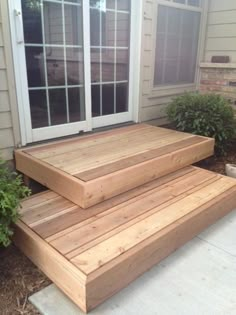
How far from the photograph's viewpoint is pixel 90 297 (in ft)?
4.86

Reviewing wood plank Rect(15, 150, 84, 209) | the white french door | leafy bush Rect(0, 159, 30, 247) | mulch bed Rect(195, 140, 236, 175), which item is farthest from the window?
leafy bush Rect(0, 159, 30, 247)

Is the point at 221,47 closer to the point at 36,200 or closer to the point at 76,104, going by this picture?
the point at 76,104

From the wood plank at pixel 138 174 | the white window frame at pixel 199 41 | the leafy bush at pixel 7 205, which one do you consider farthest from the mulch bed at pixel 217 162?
the leafy bush at pixel 7 205

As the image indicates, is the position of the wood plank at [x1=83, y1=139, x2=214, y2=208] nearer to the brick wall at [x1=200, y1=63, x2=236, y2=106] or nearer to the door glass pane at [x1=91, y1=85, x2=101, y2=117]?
the door glass pane at [x1=91, y1=85, x2=101, y2=117]

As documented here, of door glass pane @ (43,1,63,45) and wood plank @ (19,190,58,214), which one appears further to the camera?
door glass pane @ (43,1,63,45)

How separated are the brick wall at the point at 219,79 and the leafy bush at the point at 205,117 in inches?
28.0

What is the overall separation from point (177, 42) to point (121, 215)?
2.90 meters

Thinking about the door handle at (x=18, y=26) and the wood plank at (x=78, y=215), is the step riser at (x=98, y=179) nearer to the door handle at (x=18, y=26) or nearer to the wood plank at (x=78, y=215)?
the wood plank at (x=78, y=215)

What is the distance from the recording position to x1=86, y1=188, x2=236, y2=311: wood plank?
4.95 ft

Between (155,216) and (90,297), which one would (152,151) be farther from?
(90,297)

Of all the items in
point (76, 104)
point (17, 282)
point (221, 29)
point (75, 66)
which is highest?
point (221, 29)

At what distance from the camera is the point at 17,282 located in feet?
5.72

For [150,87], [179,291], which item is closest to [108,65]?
[150,87]

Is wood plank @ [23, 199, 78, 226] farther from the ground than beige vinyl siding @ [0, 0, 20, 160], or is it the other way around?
beige vinyl siding @ [0, 0, 20, 160]
